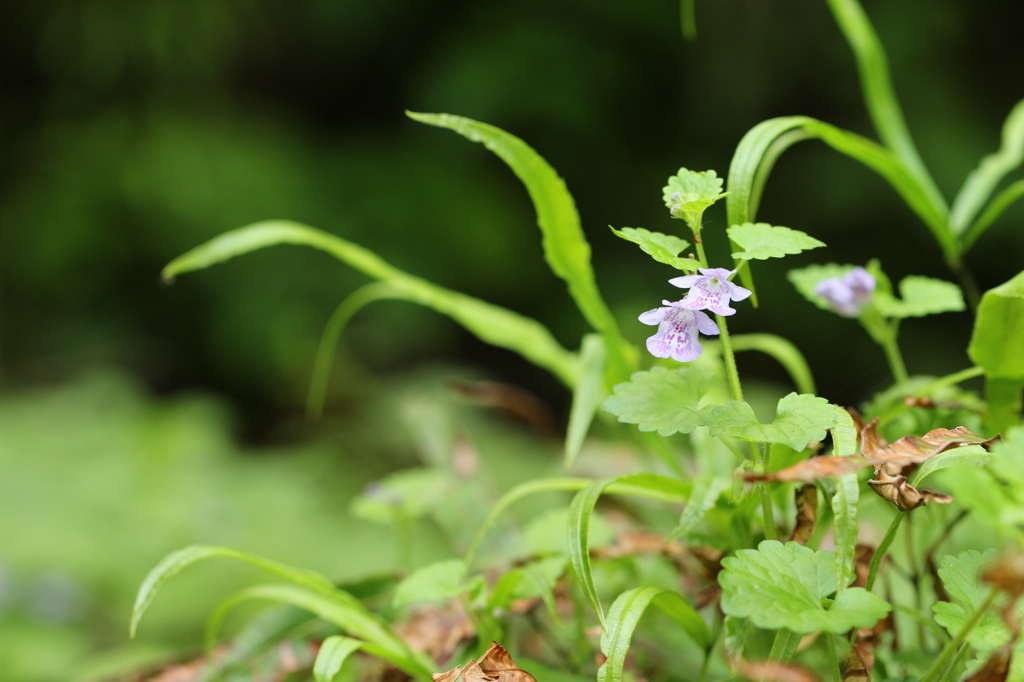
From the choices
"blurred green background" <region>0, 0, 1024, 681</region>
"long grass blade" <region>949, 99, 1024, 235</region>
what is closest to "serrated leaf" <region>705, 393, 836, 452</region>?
"long grass blade" <region>949, 99, 1024, 235</region>

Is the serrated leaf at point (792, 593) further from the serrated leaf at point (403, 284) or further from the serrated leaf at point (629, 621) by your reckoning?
the serrated leaf at point (403, 284)

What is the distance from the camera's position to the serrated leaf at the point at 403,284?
55 centimetres

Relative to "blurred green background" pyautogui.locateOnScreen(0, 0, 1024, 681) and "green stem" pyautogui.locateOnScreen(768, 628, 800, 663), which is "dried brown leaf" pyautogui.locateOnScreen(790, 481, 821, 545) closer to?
"green stem" pyautogui.locateOnScreen(768, 628, 800, 663)

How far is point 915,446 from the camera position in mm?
359

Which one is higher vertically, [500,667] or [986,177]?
[986,177]

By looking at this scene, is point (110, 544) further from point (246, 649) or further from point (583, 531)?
point (583, 531)

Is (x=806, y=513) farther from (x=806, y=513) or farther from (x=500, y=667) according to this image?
(x=500, y=667)

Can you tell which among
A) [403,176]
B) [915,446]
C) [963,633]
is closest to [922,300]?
[915,446]

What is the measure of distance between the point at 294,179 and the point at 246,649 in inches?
106

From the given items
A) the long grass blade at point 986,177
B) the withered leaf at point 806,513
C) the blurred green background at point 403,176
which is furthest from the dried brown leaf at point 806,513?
the blurred green background at point 403,176

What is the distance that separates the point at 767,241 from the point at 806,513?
15 centimetres

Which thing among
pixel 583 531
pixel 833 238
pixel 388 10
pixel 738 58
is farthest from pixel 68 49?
pixel 583 531

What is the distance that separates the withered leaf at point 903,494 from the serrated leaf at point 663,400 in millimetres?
84

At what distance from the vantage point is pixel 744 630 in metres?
0.39
